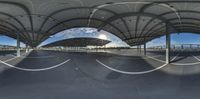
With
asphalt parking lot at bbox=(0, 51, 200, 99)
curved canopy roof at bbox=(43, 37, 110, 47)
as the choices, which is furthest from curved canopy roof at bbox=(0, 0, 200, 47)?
asphalt parking lot at bbox=(0, 51, 200, 99)

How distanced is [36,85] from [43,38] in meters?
1.82

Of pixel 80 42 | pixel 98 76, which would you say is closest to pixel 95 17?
pixel 80 42

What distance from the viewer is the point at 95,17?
22.0 feet

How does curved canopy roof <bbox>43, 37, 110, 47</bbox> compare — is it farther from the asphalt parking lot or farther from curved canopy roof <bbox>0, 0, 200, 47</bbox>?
the asphalt parking lot

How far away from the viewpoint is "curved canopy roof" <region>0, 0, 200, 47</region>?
676 centimetres

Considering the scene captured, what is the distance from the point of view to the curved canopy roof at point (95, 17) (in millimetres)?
6758

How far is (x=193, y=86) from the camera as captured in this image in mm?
6352

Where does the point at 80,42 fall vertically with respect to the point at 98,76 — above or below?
above

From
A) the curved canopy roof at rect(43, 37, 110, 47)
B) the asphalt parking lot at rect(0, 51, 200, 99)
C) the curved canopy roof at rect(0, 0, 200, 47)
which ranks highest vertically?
the curved canopy roof at rect(0, 0, 200, 47)

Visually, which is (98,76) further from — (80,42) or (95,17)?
(95,17)

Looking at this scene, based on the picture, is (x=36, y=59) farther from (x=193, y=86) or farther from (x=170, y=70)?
(x=193, y=86)

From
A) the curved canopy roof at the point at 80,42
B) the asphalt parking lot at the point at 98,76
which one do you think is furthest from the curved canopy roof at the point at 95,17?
the asphalt parking lot at the point at 98,76

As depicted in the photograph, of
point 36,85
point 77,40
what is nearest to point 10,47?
point 36,85

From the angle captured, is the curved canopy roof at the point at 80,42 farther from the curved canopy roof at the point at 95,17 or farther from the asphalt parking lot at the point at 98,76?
the asphalt parking lot at the point at 98,76
